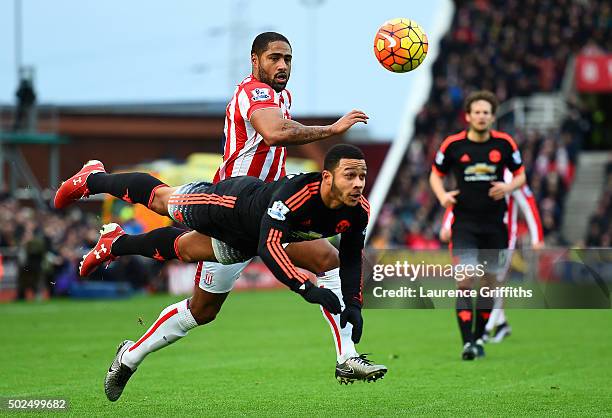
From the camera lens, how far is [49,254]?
2488 cm

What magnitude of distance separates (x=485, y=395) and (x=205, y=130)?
4348 cm

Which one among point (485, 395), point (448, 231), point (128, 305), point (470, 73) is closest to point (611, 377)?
point (485, 395)

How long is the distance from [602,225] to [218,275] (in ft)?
64.1

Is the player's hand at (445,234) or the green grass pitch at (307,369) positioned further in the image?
the player's hand at (445,234)

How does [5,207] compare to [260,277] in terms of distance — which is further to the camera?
[260,277]

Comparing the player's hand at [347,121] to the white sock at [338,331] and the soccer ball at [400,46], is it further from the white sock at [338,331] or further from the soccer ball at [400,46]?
the white sock at [338,331]

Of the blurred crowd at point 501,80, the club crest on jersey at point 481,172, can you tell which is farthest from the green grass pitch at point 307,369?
the blurred crowd at point 501,80

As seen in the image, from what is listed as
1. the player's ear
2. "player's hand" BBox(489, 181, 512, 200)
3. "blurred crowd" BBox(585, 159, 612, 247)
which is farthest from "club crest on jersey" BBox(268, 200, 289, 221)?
"blurred crowd" BBox(585, 159, 612, 247)

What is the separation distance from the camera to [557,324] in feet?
57.7

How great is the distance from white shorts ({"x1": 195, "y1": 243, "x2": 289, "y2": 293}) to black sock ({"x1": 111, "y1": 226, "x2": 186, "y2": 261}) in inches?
10.9

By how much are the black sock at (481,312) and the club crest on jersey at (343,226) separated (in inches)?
183

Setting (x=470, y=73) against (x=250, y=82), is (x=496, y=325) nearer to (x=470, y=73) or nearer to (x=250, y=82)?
(x=250, y=82)

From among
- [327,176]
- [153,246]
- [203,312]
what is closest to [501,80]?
[153,246]

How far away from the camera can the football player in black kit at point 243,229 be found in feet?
25.7
